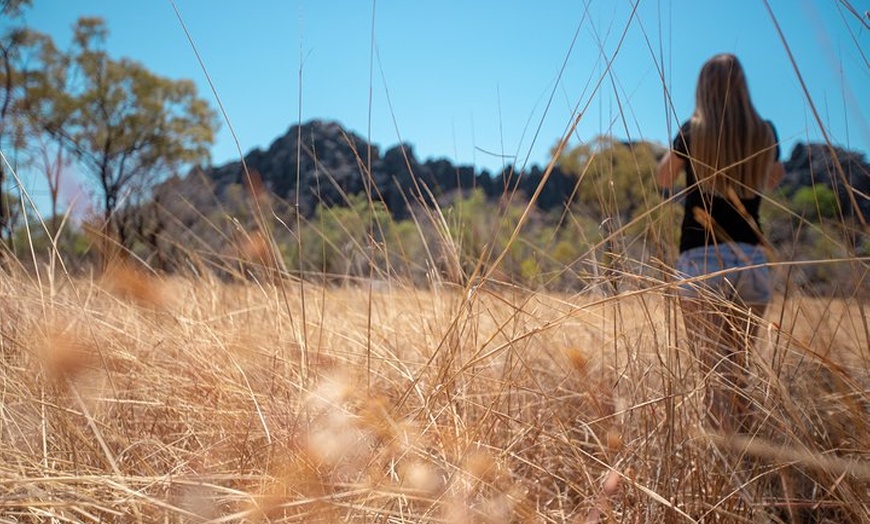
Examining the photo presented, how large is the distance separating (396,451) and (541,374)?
684mm

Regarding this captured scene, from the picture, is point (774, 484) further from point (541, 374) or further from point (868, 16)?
point (868, 16)

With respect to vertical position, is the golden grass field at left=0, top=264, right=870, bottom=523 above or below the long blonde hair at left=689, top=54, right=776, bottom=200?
below

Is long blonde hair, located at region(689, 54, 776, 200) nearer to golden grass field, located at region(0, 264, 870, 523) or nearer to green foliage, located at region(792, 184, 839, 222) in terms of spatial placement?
green foliage, located at region(792, 184, 839, 222)

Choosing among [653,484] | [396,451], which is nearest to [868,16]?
[653,484]

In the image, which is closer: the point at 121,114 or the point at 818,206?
the point at 818,206

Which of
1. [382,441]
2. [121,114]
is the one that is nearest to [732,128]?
[382,441]

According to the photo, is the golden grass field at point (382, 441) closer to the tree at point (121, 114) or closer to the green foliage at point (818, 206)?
the green foliage at point (818, 206)

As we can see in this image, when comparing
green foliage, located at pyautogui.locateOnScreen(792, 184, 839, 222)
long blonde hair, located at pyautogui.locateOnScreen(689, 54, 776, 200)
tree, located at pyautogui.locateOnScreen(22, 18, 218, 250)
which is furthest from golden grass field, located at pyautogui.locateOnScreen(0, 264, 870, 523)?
tree, located at pyautogui.locateOnScreen(22, 18, 218, 250)

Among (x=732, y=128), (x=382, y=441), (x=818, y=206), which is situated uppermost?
(x=732, y=128)

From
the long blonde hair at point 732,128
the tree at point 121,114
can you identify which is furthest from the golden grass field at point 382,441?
the tree at point 121,114

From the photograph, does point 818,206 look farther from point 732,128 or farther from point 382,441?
point 732,128

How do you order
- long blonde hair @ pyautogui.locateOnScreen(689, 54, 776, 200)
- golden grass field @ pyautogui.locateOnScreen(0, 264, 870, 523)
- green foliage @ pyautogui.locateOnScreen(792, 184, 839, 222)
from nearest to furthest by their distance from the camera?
golden grass field @ pyautogui.locateOnScreen(0, 264, 870, 523) < green foliage @ pyautogui.locateOnScreen(792, 184, 839, 222) < long blonde hair @ pyautogui.locateOnScreen(689, 54, 776, 200)

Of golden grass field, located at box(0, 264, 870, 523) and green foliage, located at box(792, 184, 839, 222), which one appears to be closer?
golden grass field, located at box(0, 264, 870, 523)

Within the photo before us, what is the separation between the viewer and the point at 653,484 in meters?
0.78
